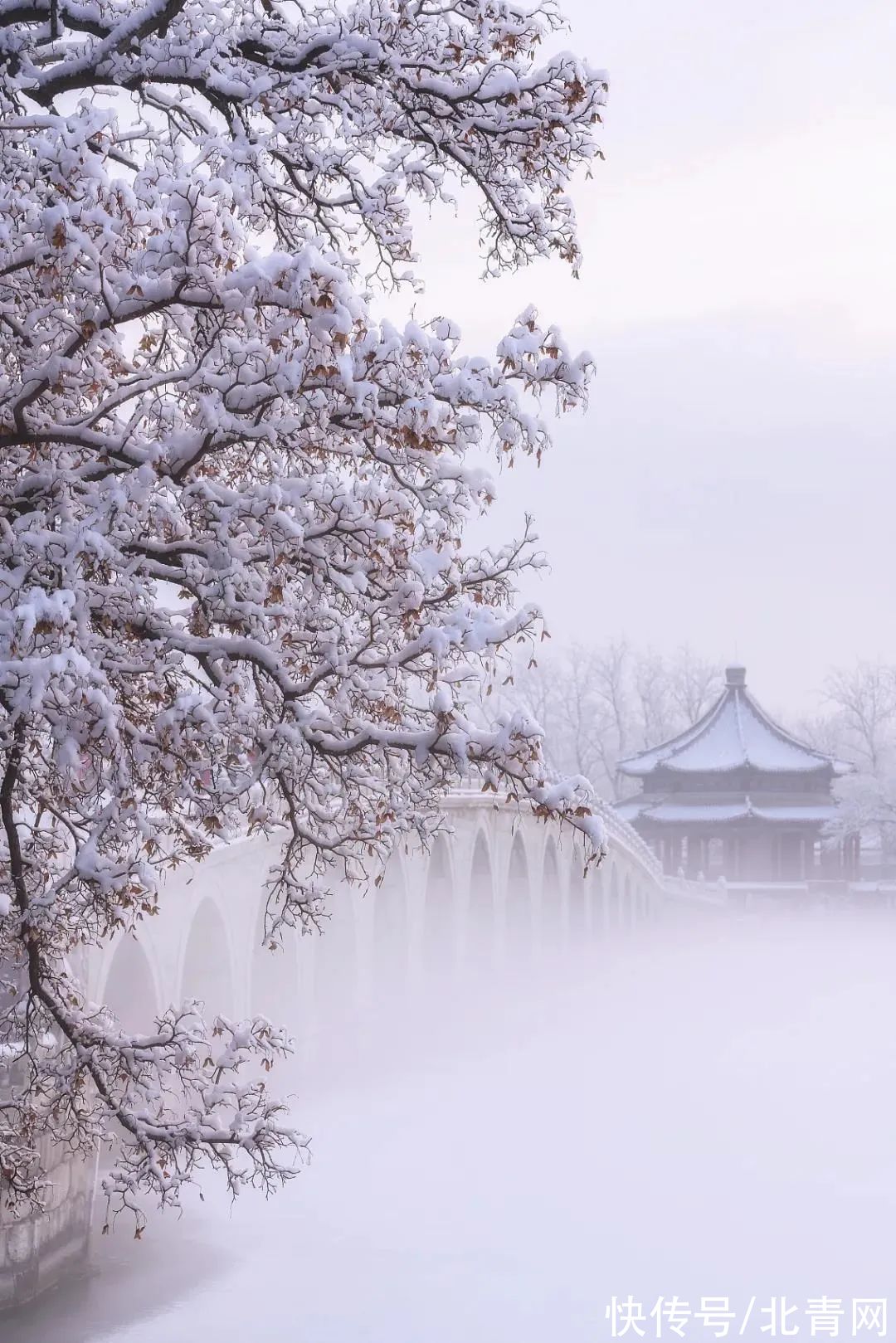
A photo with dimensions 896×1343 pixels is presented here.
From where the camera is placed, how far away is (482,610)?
20.3 feet

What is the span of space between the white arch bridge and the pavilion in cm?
1365

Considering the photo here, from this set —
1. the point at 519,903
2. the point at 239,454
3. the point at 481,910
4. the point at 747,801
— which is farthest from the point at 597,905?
the point at 239,454

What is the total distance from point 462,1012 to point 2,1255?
69.3 ft

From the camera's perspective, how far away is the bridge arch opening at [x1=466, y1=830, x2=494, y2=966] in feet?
116

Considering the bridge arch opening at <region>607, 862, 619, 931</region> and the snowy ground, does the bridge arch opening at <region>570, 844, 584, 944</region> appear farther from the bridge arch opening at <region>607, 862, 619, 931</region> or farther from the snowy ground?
the snowy ground

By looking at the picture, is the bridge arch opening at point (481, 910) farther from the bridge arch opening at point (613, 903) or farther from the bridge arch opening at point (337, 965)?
the bridge arch opening at point (613, 903)

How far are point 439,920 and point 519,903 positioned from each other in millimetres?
6043

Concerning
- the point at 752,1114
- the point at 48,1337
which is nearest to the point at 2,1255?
the point at 48,1337

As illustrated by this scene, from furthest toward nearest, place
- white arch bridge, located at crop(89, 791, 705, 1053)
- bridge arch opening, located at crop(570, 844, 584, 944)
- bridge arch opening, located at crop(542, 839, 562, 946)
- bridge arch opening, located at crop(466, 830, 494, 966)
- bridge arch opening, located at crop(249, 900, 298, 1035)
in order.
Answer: bridge arch opening, located at crop(570, 844, 584, 944), bridge arch opening, located at crop(542, 839, 562, 946), bridge arch opening, located at crop(466, 830, 494, 966), bridge arch opening, located at crop(249, 900, 298, 1035), white arch bridge, located at crop(89, 791, 705, 1053)

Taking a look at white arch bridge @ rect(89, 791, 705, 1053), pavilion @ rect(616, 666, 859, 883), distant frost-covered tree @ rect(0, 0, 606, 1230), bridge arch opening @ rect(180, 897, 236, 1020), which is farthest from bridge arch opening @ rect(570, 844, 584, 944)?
distant frost-covered tree @ rect(0, 0, 606, 1230)

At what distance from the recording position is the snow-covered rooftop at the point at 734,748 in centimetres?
6391

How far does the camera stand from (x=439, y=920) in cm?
3444

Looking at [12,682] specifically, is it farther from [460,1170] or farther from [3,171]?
[460,1170]

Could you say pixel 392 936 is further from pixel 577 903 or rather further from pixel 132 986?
pixel 577 903
